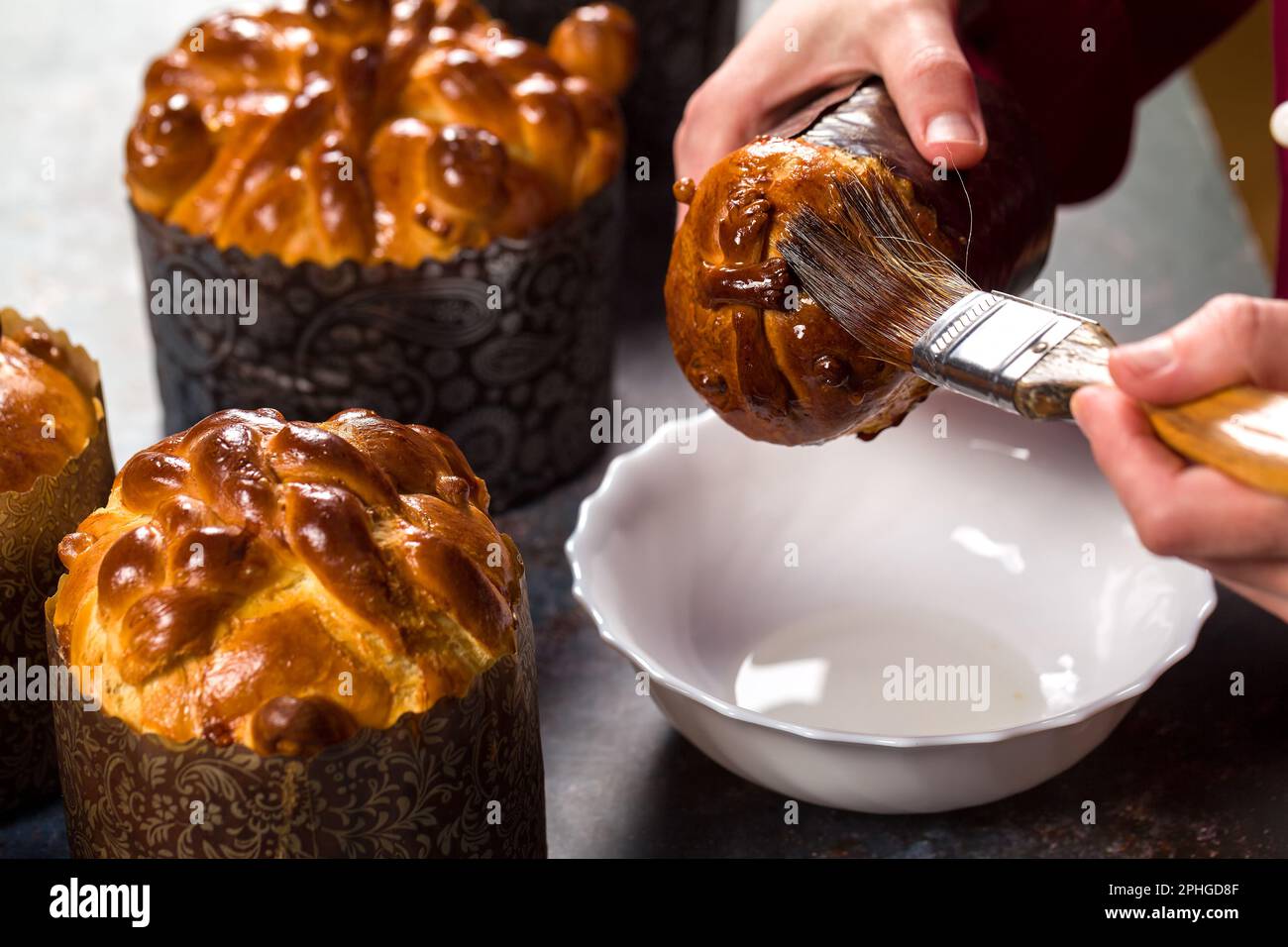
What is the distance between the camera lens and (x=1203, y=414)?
0.67m

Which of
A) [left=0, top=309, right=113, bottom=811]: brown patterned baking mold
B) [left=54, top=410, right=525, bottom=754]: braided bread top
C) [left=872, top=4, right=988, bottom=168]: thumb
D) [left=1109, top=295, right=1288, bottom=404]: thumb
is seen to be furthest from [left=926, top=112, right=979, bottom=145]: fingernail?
[left=0, top=309, right=113, bottom=811]: brown patterned baking mold

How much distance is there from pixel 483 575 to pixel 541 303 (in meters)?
0.46

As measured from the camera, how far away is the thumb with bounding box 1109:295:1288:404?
0.65 m

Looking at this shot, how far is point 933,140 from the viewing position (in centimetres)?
87

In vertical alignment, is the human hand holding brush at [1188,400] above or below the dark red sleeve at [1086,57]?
below

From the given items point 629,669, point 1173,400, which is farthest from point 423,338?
point 1173,400

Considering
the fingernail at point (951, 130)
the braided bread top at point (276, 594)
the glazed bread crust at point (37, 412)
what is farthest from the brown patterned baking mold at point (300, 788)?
the fingernail at point (951, 130)

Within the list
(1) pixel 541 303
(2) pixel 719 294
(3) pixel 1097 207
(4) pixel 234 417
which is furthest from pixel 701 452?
(3) pixel 1097 207

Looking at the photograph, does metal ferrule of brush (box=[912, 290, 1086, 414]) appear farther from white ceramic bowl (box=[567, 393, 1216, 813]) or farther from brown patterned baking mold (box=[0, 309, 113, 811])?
brown patterned baking mold (box=[0, 309, 113, 811])

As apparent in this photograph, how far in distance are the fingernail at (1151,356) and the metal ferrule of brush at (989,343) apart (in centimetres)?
5

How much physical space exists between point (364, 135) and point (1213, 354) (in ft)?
2.39

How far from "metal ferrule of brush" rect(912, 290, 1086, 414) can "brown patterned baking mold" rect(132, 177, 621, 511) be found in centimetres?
48

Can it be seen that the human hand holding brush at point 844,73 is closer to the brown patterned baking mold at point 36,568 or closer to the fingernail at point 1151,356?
the fingernail at point 1151,356

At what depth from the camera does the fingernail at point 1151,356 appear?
2.15ft
